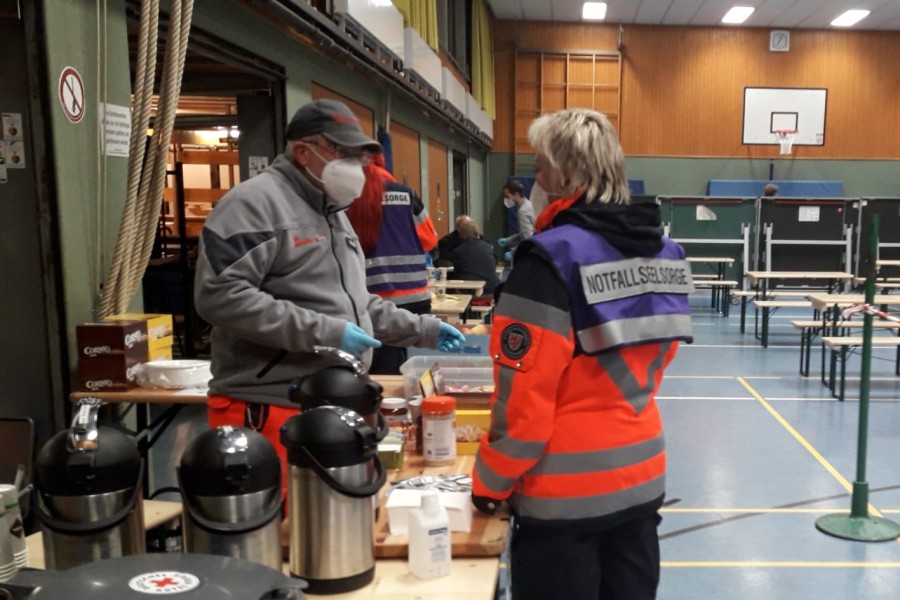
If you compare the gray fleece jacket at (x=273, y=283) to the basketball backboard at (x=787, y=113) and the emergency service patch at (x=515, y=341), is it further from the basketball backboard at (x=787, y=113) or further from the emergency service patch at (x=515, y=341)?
the basketball backboard at (x=787, y=113)

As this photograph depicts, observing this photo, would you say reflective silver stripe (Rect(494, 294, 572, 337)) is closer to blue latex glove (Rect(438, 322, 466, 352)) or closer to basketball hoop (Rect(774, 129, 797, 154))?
blue latex glove (Rect(438, 322, 466, 352))

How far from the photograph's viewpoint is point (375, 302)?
93.4 inches

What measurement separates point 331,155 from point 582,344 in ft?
2.97

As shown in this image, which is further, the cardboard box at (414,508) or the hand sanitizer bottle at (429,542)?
the cardboard box at (414,508)

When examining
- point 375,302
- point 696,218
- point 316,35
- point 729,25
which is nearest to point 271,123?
point 316,35

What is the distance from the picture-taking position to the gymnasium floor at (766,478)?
3322 millimetres

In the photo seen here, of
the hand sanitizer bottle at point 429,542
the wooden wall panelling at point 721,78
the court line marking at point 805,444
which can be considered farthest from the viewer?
the wooden wall panelling at point 721,78

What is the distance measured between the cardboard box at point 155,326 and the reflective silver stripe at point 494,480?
1.81 meters

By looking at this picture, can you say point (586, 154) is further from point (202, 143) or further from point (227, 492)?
point (202, 143)

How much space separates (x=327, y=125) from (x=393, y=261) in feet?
7.02

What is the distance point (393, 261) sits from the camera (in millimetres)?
4152

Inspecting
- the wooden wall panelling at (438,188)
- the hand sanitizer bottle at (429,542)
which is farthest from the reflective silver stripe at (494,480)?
the wooden wall panelling at (438,188)

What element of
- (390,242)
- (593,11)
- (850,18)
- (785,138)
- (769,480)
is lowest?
(769,480)

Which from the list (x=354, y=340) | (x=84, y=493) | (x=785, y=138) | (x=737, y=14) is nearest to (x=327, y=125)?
(x=354, y=340)
